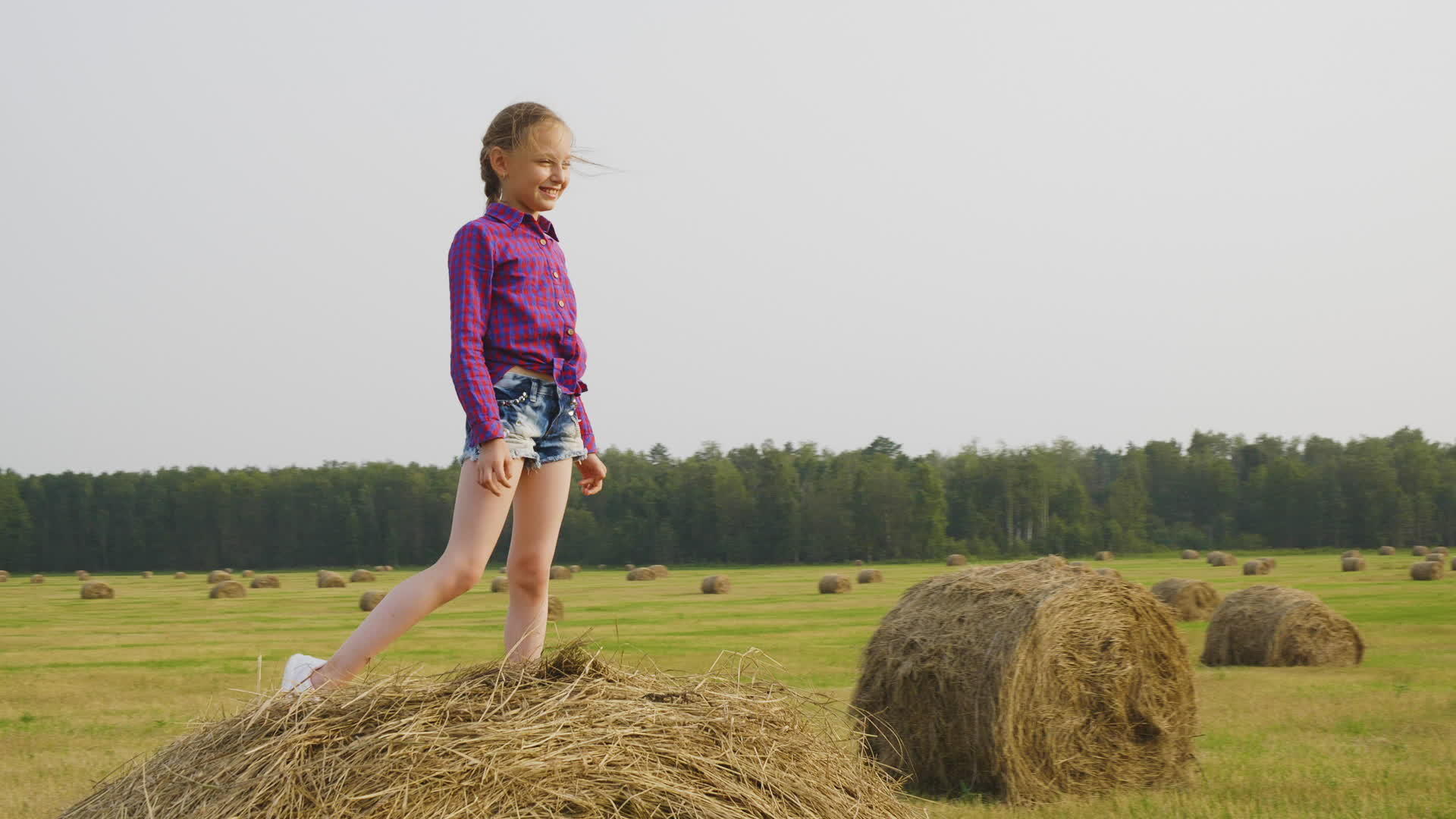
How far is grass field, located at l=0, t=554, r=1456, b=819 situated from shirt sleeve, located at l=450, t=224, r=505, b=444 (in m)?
0.77

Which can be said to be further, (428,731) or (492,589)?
(492,589)

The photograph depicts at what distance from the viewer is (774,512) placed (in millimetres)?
98188

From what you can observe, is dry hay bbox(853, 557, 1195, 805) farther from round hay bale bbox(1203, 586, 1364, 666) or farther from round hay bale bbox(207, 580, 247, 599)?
round hay bale bbox(207, 580, 247, 599)

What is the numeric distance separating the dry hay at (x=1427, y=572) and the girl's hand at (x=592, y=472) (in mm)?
39712

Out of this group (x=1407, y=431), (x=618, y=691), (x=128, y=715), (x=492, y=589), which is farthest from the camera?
(x=1407, y=431)

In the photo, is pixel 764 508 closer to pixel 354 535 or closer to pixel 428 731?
pixel 354 535

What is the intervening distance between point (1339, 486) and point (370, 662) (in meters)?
94.2

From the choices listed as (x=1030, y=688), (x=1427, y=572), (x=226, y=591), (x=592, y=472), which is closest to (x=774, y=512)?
(x=226, y=591)

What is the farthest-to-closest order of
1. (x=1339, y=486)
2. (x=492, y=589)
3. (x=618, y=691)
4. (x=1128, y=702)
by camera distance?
(x=1339, y=486) → (x=492, y=589) → (x=1128, y=702) → (x=618, y=691)

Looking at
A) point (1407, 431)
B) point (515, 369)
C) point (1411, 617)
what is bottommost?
point (1411, 617)

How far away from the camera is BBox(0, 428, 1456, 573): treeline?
88.1 meters

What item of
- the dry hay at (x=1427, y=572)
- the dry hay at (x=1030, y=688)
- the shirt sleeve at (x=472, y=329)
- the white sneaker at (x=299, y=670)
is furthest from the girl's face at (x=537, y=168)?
the dry hay at (x=1427, y=572)

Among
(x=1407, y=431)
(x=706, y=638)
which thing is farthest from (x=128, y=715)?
(x=1407, y=431)

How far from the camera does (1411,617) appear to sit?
82.9ft
